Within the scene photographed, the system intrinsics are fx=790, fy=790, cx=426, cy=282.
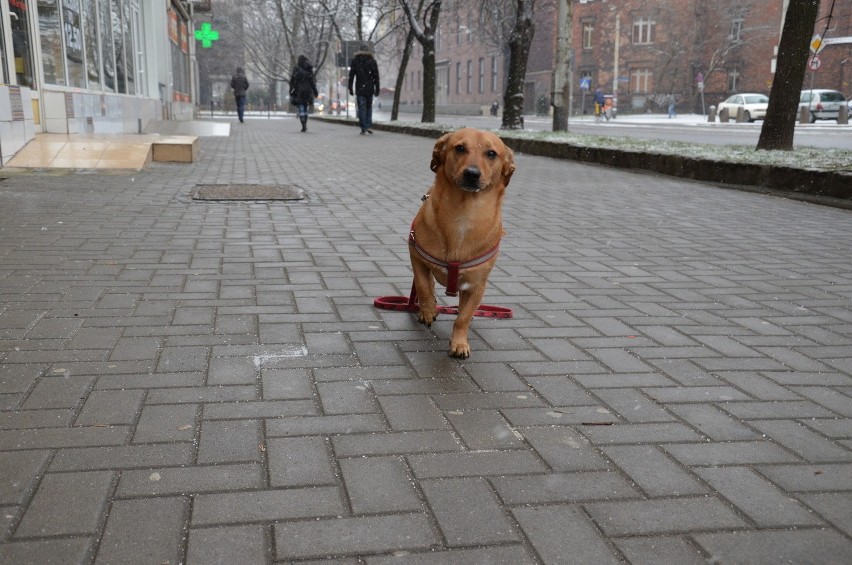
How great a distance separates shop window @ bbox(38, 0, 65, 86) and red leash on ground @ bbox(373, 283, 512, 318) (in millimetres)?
10789

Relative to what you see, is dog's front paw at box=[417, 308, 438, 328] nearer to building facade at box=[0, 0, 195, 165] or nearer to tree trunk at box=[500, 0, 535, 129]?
building facade at box=[0, 0, 195, 165]

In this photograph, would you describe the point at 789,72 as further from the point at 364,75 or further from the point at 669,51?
the point at 669,51

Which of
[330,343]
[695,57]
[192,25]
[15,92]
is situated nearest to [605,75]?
[695,57]

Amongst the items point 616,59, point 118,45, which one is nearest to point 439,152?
point 118,45

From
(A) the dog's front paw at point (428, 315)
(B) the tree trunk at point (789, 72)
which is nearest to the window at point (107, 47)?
(B) the tree trunk at point (789, 72)

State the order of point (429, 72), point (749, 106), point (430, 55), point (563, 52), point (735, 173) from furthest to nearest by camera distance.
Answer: point (749, 106)
point (430, 55)
point (429, 72)
point (563, 52)
point (735, 173)

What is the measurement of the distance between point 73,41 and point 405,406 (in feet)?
46.6

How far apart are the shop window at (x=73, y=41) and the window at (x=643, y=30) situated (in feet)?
163

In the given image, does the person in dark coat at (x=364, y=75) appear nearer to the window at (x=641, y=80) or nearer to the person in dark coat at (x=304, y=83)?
the person in dark coat at (x=304, y=83)

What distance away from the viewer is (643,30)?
190ft

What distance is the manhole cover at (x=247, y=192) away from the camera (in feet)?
28.7

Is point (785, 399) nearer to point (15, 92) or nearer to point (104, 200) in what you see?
point (104, 200)

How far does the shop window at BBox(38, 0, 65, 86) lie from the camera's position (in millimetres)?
12922

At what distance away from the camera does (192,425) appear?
2877 millimetres
